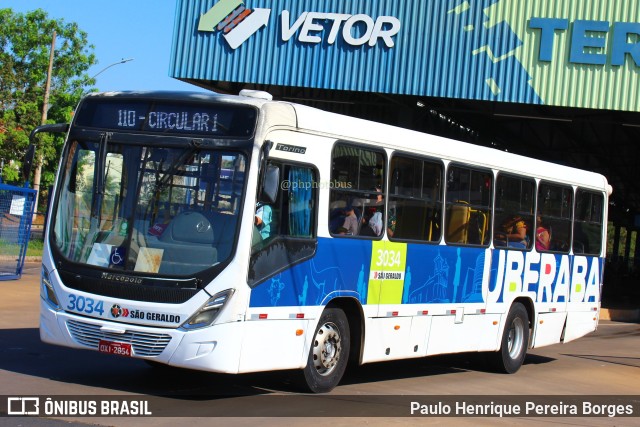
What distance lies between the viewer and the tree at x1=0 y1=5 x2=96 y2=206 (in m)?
38.8

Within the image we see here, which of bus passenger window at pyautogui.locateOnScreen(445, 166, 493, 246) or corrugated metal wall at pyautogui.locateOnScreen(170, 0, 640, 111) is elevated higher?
corrugated metal wall at pyautogui.locateOnScreen(170, 0, 640, 111)

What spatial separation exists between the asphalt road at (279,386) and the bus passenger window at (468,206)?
75.3 inches

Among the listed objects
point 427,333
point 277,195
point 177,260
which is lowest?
point 427,333

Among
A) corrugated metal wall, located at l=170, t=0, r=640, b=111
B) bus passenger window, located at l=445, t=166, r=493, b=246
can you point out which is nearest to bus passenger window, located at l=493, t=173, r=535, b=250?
bus passenger window, located at l=445, t=166, r=493, b=246

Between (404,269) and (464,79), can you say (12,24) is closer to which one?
(464,79)

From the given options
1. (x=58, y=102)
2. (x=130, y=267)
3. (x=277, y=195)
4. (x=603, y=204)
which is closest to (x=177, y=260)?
(x=130, y=267)

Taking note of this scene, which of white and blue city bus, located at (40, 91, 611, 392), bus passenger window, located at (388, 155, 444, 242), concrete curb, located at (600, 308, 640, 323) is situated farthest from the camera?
concrete curb, located at (600, 308, 640, 323)

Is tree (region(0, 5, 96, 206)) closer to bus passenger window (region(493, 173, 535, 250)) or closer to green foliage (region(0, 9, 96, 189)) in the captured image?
green foliage (region(0, 9, 96, 189))

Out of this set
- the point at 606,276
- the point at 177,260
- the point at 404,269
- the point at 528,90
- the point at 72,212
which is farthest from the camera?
the point at 606,276

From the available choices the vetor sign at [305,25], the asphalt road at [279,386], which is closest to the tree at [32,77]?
the vetor sign at [305,25]

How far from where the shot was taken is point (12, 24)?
41438 mm

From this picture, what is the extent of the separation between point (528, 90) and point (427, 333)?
1313cm

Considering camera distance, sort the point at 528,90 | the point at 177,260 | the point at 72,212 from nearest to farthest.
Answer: the point at 177,260
the point at 72,212
the point at 528,90

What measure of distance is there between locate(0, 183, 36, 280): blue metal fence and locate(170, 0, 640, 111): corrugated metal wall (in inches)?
235
